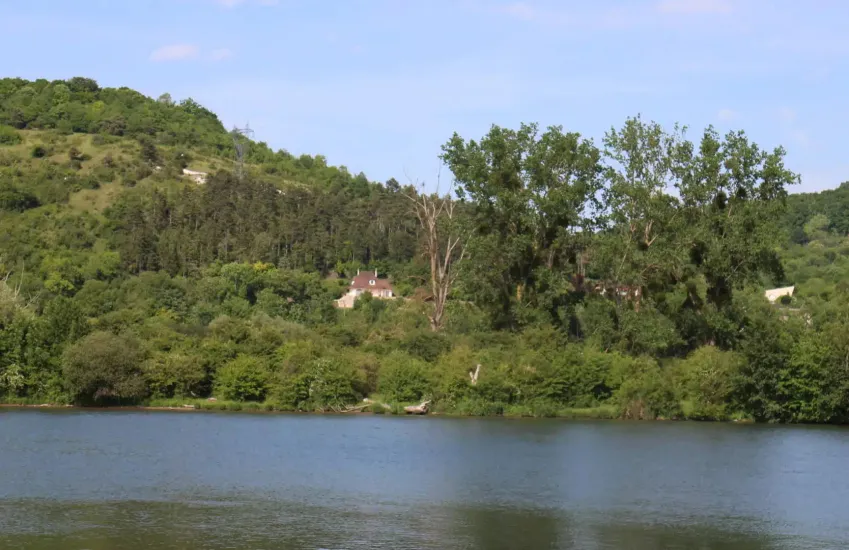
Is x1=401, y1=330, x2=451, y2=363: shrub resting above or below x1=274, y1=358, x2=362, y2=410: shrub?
above

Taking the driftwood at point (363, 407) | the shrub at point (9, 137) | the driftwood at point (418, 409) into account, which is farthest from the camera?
the shrub at point (9, 137)

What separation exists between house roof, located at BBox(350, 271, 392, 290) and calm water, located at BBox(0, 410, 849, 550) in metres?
68.5

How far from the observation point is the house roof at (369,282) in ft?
383

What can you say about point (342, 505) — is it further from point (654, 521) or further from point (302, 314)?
point (302, 314)

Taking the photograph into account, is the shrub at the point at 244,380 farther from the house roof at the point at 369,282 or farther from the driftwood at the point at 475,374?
the house roof at the point at 369,282

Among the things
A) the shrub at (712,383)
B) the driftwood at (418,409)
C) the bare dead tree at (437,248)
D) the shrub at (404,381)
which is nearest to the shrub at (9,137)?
the bare dead tree at (437,248)

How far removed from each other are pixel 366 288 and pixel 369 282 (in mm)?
1660

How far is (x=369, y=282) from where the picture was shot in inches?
4646

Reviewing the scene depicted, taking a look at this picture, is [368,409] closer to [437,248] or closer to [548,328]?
[548,328]

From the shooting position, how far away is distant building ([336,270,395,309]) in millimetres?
111175

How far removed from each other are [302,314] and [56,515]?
2642 inches

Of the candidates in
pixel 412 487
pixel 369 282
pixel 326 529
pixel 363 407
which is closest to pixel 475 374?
pixel 363 407

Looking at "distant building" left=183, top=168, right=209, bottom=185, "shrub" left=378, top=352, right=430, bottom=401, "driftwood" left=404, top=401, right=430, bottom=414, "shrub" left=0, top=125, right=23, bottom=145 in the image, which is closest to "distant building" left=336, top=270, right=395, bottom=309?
"distant building" left=183, top=168, right=209, bottom=185

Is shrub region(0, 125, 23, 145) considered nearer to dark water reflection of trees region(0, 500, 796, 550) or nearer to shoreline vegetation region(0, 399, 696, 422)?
shoreline vegetation region(0, 399, 696, 422)
